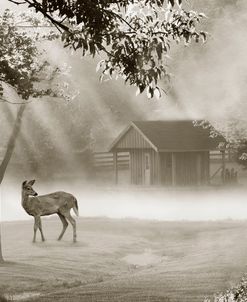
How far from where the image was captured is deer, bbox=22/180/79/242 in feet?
50.2

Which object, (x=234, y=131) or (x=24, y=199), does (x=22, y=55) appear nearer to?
(x=24, y=199)

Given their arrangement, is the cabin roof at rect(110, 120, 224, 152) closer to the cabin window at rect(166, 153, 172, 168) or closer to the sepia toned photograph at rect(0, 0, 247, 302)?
the sepia toned photograph at rect(0, 0, 247, 302)

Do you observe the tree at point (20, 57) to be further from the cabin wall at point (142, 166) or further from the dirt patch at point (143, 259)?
the cabin wall at point (142, 166)

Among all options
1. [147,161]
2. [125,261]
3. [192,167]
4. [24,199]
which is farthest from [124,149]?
[125,261]

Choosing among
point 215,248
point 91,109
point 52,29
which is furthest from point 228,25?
point 91,109

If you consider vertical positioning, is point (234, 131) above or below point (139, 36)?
below

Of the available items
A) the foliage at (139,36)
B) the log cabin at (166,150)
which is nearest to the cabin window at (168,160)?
the log cabin at (166,150)

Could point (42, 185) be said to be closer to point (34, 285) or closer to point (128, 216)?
point (128, 216)

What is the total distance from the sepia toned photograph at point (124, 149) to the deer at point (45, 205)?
3 centimetres

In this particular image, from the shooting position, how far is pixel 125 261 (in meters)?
14.2

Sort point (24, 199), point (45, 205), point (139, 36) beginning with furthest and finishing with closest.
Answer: point (45, 205) < point (24, 199) < point (139, 36)

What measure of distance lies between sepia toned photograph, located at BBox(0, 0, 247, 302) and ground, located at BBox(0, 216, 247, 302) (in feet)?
0.13

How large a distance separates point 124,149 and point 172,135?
7.37 ft

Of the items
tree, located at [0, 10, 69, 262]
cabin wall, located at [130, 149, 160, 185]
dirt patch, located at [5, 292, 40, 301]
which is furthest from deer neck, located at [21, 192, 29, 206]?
cabin wall, located at [130, 149, 160, 185]
